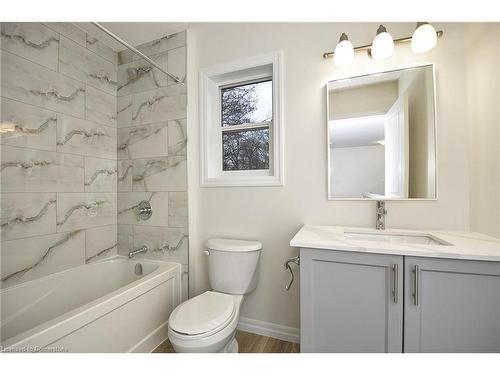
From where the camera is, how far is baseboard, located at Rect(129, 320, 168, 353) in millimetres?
1304

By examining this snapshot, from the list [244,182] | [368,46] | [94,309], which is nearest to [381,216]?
[244,182]

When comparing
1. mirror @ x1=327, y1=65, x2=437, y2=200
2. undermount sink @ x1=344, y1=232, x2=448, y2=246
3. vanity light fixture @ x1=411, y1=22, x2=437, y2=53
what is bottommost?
undermount sink @ x1=344, y1=232, x2=448, y2=246

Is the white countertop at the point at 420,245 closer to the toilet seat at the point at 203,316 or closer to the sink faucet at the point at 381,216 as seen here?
the sink faucet at the point at 381,216

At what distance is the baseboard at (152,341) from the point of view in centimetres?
130

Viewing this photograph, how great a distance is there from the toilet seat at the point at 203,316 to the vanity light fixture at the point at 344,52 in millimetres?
1582

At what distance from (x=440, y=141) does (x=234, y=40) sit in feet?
5.08

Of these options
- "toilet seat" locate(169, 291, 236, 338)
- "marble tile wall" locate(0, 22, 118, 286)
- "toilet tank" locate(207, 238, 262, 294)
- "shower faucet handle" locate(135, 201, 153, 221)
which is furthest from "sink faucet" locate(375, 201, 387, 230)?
"marble tile wall" locate(0, 22, 118, 286)

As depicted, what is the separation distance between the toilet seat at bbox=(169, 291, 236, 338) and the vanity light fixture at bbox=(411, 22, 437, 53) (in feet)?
5.75

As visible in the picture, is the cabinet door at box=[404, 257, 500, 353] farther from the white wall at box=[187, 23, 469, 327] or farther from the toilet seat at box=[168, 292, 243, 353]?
the toilet seat at box=[168, 292, 243, 353]

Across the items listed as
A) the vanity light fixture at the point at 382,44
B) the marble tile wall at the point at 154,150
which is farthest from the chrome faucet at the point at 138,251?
the vanity light fixture at the point at 382,44

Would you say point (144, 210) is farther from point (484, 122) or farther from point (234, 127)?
point (484, 122)
